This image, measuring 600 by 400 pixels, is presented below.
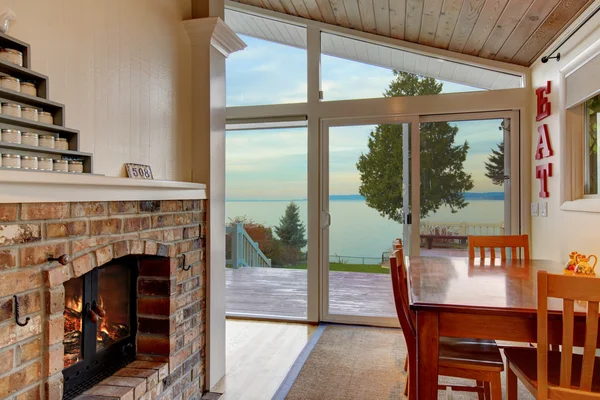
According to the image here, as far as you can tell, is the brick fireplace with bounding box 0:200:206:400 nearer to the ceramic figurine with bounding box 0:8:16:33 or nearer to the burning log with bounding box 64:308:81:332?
the burning log with bounding box 64:308:81:332

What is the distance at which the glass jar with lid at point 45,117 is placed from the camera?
1.29 m

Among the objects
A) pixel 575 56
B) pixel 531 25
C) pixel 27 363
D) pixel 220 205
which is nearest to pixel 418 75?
pixel 531 25

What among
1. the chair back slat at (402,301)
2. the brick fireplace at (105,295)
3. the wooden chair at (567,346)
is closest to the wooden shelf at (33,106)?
the brick fireplace at (105,295)

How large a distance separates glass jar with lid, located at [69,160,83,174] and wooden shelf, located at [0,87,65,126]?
0.48 feet

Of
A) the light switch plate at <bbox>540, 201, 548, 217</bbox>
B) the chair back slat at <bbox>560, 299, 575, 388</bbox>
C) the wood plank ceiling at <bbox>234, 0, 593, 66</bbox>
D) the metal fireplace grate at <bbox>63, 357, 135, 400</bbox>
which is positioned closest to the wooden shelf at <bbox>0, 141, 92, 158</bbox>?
the metal fireplace grate at <bbox>63, 357, 135, 400</bbox>

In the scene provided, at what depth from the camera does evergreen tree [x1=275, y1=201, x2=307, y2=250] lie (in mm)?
3791

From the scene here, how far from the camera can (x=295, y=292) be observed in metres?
4.14

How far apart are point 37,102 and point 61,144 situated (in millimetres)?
166

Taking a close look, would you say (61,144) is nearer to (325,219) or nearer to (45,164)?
(45,164)

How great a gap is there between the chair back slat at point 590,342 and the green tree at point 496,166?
2202 millimetres

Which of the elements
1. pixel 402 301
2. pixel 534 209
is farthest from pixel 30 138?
pixel 534 209

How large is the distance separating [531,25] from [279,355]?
9.74 ft

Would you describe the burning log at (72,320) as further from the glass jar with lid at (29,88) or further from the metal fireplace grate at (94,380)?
the glass jar with lid at (29,88)

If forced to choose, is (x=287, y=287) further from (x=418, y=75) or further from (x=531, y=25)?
(x=531, y=25)
